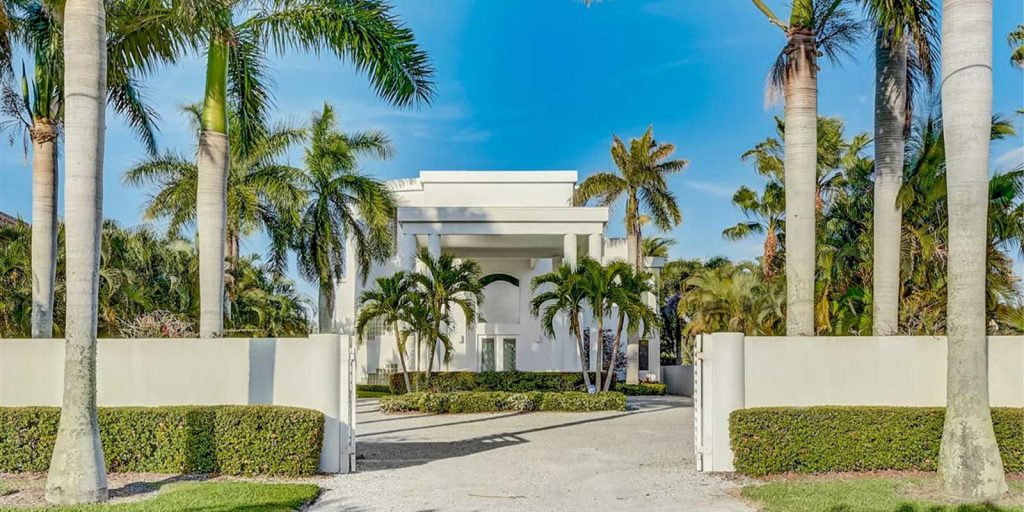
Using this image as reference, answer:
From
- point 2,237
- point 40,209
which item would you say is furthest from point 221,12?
point 2,237

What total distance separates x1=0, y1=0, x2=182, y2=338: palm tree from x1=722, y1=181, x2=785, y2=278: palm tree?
19.9 meters

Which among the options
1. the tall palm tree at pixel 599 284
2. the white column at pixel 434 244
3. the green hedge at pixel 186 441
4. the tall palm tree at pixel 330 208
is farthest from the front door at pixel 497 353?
the green hedge at pixel 186 441

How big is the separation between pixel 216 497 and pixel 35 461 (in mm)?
3144

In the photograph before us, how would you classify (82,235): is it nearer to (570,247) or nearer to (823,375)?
(823,375)

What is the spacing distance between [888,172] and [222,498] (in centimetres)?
997

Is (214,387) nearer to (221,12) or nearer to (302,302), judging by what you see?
(221,12)

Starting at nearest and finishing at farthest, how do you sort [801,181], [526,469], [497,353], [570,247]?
[526,469], [801,181], [570,247], [497,353]

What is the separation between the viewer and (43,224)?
12070 mm

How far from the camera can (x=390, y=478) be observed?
1009cm

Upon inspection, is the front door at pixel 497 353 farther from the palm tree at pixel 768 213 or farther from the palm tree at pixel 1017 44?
the palm tree at pixel 1017 44

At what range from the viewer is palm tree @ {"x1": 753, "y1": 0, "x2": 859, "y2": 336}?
11133mm

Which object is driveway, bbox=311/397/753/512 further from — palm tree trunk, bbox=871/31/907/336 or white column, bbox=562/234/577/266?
white column, bbox=562/234/577/266

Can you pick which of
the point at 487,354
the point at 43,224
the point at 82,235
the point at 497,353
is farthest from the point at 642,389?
the point at 82,235

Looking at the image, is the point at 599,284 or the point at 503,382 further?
the point at 503,382
